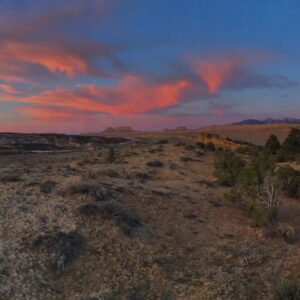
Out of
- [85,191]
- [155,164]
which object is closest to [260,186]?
[85,191]

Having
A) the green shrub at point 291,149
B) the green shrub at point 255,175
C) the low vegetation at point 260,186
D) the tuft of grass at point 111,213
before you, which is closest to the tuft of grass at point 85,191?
the tuft of grass at point 111,213

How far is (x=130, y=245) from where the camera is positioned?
1179 centimetres

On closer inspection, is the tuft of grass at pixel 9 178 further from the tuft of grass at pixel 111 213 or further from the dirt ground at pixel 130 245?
the tuft of grass at pixel 111 213

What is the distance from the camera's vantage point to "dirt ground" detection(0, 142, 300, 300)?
32.3ft

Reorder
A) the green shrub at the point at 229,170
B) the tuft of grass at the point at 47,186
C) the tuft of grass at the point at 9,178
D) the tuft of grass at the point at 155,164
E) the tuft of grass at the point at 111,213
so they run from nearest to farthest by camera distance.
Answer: the tuft of grass at the point at 111,213 → the tuft of grass at the point at 47,186 → the tuft of grass at the point at 9,178 → the green shrub at the point at 229,170 → the tuft of grass at the point at 155,164

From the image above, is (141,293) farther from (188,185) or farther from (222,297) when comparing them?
(188,185)

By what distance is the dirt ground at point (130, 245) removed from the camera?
986 centimetres

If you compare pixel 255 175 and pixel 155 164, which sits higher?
pixel 255 175

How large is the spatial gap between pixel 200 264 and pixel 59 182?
7280 millimetres

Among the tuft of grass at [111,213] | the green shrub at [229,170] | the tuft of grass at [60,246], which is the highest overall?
the green shrub at [229,170]

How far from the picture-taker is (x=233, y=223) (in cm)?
1501

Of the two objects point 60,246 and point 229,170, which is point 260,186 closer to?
point 229,170

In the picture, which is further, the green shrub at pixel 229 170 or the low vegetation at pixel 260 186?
the green shrub at pixel 229 170

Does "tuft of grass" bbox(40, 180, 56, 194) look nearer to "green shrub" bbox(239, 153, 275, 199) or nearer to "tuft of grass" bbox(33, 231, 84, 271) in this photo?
"tuft of grass" bbox(33, 231, 84, 271)
